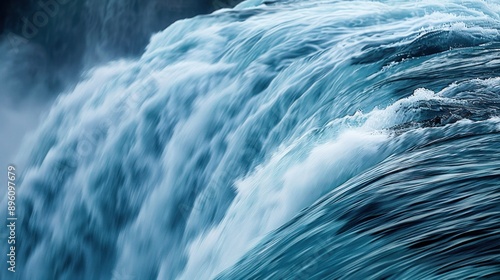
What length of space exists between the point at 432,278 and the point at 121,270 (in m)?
3.27

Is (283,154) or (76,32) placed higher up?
(283,154)

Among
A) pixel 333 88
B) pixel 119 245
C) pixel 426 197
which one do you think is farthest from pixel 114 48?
pixel 426 197

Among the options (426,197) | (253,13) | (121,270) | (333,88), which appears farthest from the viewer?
(253,13)

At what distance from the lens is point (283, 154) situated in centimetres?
387

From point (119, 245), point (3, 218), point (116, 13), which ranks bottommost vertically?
point (3, 218)

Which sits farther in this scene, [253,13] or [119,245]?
[253,13]

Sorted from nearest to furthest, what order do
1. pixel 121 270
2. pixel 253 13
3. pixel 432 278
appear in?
1. pixel 432 278
2. pixel 121 270
3. pixel 253 13

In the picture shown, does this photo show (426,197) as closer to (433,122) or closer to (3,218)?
(433,122)

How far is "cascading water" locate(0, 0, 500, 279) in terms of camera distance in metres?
2.50

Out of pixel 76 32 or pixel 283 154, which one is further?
pixel 76 32

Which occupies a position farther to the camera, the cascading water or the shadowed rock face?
the shadowed rock face

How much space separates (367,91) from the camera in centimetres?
416

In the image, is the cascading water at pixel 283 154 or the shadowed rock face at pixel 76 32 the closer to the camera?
the cascading water at pixel 283 154

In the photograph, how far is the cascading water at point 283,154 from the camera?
8.20 feet
